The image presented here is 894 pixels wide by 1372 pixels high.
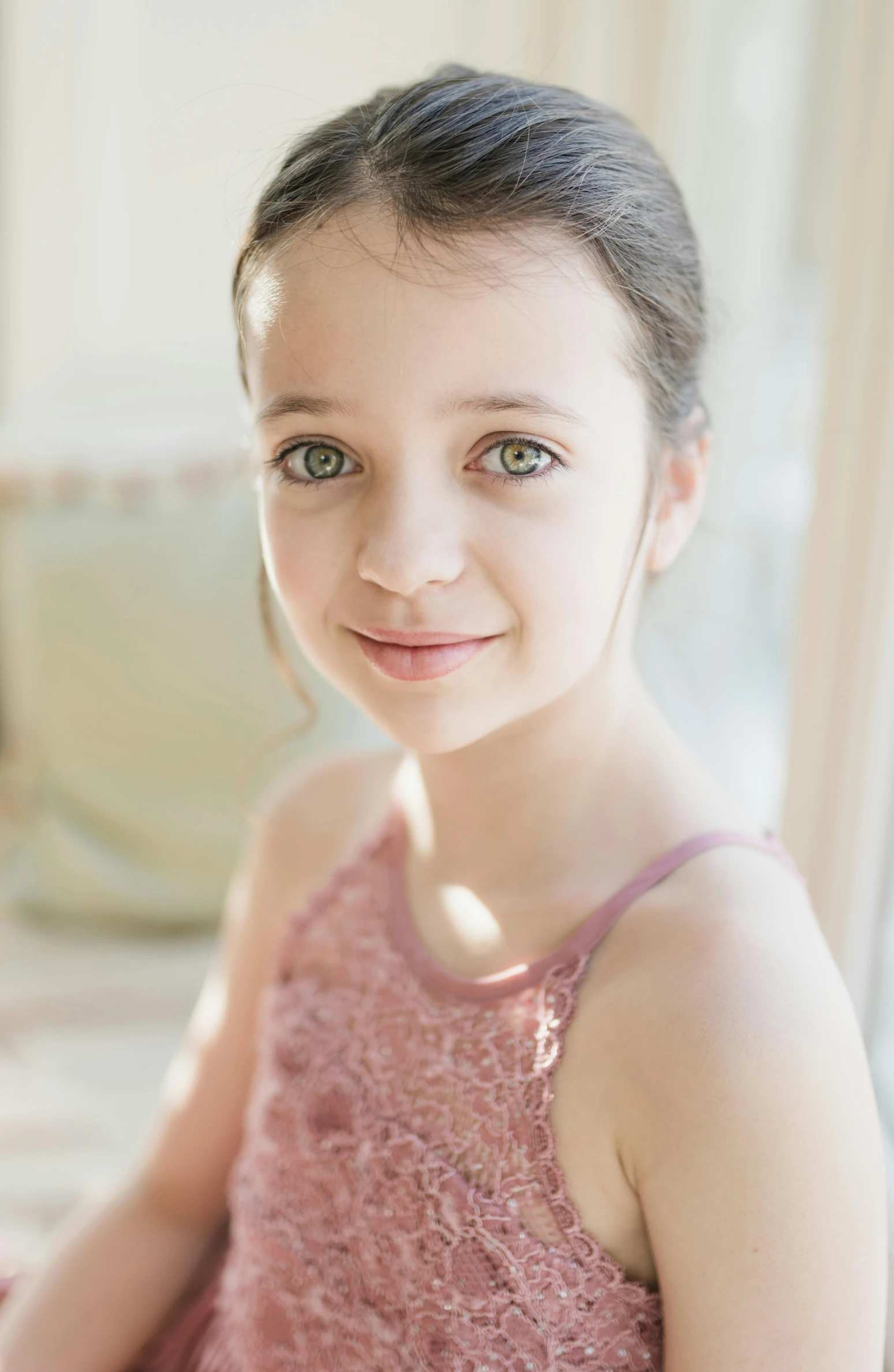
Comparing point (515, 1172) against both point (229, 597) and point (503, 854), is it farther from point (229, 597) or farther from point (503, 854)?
point (229, 597)

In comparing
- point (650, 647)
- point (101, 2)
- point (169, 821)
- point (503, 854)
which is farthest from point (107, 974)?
point (101, 2)

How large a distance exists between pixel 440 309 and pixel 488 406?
0.19 feet

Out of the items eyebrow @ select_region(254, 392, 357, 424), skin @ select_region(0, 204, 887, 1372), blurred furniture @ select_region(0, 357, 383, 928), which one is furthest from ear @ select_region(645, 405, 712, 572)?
blurred furniture @ select_region(0, 357, 383, 928)

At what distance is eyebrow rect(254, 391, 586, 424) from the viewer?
2.40ft

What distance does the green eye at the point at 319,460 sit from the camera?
798 millimetres

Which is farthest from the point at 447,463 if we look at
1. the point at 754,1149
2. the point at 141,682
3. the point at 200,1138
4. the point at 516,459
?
the point at 141,682

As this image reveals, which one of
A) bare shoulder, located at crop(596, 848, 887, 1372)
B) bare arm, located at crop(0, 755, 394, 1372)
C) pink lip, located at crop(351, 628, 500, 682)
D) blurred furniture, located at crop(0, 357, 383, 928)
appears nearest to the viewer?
bare shoulder, located at crop(596, 848, 887, 1372)

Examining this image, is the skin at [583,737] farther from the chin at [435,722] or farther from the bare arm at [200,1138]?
the bare arm at [200,1138]

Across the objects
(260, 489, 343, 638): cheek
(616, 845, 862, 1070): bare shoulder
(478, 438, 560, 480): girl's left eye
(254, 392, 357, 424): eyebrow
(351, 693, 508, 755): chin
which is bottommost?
(616, 845, 862, 1070): bare shoulder

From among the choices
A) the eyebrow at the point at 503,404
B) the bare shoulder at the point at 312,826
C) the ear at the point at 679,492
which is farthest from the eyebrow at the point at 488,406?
the bare shoulder at the point at 312,826

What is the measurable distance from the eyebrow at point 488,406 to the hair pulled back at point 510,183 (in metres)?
0.07

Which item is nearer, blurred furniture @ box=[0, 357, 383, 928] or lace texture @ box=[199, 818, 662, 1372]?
lace texture @ box=[199, 818, 662, 1372]

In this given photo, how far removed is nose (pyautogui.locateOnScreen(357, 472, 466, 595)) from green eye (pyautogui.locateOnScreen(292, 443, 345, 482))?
0.18 ft

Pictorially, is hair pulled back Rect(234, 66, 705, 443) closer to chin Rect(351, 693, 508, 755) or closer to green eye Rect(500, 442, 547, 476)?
green eye Rect(500, 442, 547, 476)
